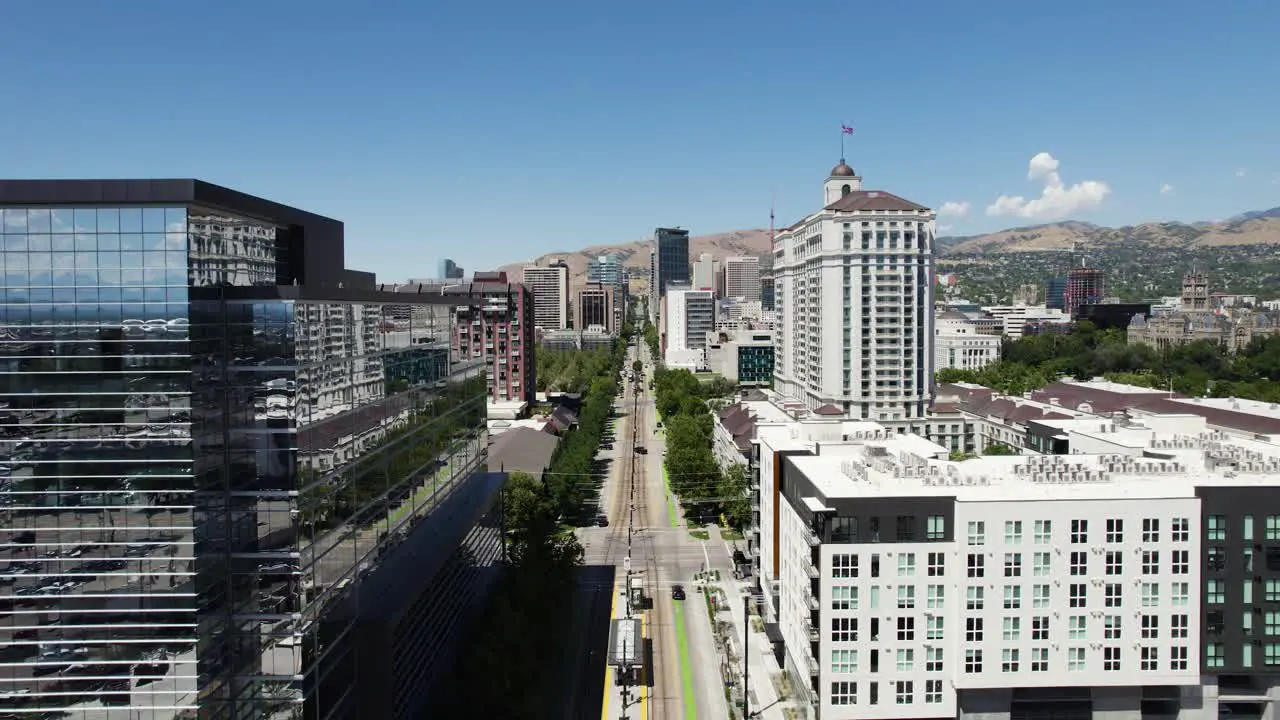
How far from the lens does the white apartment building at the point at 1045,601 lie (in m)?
41.0

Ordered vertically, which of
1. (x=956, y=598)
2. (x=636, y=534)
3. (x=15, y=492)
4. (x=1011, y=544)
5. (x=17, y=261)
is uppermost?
(x=17, y=261)

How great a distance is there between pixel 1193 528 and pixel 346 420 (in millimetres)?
40299

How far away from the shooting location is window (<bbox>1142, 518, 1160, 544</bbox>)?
41.4 m

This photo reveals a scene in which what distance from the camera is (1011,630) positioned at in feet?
135

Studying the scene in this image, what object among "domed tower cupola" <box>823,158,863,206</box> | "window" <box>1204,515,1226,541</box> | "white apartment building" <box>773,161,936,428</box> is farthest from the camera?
"domed tower cupola" <box>823,158,863,206</box>

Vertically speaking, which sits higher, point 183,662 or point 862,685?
point 183,662

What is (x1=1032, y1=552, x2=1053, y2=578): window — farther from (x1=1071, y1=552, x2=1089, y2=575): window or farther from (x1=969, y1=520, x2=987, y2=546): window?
(x1=969, y1=520, x2=987, y2=546): window

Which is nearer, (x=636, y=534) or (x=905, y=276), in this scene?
(x=636, y=534)

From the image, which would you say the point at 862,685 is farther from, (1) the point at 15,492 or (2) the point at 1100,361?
(2) the point at 1100,361

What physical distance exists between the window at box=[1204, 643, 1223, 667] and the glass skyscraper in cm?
4164

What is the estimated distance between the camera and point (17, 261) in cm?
2523

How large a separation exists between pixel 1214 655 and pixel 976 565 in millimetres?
13107

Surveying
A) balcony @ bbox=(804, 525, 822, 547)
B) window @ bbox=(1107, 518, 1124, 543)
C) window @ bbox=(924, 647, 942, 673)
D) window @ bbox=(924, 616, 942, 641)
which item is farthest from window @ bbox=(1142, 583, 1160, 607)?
balcony @ bbox=(804, 525, 822, 547)

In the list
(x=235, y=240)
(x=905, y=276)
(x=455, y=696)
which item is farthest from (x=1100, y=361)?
(x=235, y=240)
